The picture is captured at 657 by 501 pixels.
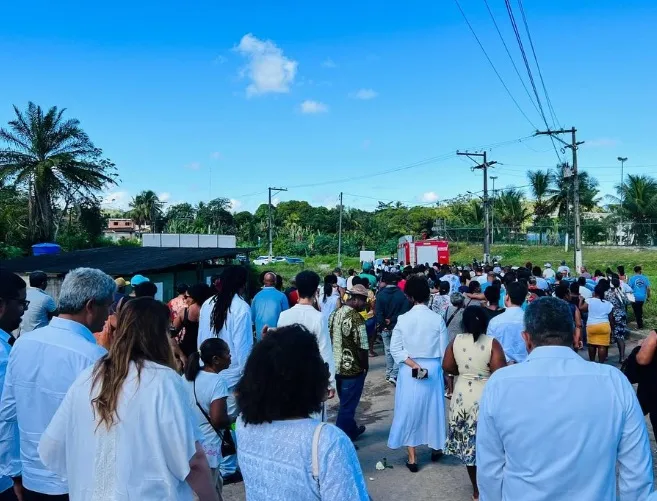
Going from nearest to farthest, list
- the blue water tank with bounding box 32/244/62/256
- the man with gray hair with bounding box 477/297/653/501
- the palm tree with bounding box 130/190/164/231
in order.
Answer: the man with gray hair with bounding box 477/297/653/501 → the blue water tank with bounding box 32/244/62/256 → the palm tree with bounding box 130/190/164/231

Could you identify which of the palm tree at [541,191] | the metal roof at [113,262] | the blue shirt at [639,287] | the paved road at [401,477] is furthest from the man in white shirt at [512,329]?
the palm tree at [541,191]

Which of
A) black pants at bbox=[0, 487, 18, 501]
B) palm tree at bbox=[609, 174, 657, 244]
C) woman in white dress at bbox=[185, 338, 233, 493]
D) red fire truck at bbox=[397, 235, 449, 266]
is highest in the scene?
palm tree at bbox=[609, 174, 657, 244]

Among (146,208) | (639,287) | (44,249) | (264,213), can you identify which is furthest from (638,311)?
(146,208)

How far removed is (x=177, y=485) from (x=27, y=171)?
3273cm

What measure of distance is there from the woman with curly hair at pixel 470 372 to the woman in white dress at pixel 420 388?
681mm

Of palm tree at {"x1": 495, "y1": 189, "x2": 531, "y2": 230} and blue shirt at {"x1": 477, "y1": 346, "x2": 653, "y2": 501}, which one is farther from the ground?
palm tree at {"x1": 495, "y1": 189, "x2": 531, "y2": 230}

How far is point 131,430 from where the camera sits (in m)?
2.19

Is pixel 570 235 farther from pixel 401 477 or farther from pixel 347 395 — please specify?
pixel 401 477

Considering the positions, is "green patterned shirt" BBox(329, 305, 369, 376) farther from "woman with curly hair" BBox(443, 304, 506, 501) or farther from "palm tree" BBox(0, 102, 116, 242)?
"palm tree" BBox(0, 102, 116, 242)

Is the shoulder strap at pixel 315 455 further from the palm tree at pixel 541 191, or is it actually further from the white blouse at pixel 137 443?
the palm tree at pixel 541 191

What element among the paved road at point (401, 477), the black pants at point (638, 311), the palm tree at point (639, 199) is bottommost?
the paved road at point (401, 477)

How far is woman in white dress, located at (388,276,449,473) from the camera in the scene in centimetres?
575

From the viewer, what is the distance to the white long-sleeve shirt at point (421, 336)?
575 centimetres

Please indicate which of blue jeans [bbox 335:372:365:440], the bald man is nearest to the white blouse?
blue jeans [bbox 335:372:365:440]
